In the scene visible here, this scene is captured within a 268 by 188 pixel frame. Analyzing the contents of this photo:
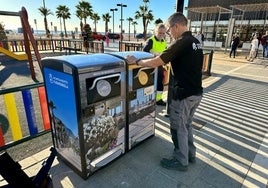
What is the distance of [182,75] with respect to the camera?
7.73ft

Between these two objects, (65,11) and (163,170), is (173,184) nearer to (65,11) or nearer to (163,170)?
(163,170)

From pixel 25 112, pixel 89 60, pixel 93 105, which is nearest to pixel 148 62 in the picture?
pixel 89 60

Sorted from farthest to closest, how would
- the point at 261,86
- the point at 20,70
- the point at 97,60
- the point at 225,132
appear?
the point at 20,70, the point at 261,86, the point at 225,132, the point at 97,60

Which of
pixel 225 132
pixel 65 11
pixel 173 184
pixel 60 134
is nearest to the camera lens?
pixel 173 184

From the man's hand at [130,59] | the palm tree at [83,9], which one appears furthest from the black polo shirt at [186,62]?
the palm tree at [83,9]

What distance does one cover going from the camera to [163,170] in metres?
2.68

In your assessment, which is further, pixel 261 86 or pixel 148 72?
pixel 261 86

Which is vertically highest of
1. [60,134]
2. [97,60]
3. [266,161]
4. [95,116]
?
[97,60]

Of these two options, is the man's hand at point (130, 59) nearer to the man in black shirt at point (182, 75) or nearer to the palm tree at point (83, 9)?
the man in black shirt at point (182, 75)

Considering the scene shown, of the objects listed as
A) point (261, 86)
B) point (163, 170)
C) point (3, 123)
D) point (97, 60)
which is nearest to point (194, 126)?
point (163, 170)

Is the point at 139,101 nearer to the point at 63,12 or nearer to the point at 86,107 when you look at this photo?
the point at 86,107

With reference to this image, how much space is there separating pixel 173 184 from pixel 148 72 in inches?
62.4

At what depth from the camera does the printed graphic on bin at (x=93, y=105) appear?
7.04 feet

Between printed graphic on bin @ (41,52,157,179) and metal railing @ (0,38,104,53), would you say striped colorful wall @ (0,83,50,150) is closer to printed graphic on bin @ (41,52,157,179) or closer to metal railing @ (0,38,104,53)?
printed graphic on bin @ (41,52,157,179)
